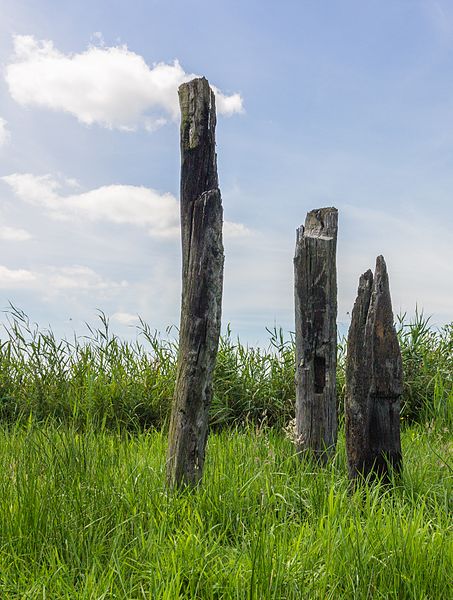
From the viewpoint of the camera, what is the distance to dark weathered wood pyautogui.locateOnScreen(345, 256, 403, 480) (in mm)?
4828

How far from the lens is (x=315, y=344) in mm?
5500

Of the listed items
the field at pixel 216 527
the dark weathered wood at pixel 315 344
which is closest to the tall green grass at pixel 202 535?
the field at pixel 216 527

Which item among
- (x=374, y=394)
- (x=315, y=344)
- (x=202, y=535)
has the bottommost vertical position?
(x=202, y=535)

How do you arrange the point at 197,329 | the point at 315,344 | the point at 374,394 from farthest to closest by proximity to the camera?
the point at 315,344
the point at 374,394
the point at 197,329

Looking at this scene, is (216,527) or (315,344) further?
(315,344)

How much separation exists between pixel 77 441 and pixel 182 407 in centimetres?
76

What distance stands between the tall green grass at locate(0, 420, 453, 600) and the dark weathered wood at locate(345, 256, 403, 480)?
0.22 m

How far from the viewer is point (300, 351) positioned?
5.54m

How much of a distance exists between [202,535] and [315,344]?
2.07 metres

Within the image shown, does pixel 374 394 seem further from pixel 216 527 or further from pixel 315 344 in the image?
pixel 216 527

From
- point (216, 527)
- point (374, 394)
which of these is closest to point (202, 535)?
point (216, 527)

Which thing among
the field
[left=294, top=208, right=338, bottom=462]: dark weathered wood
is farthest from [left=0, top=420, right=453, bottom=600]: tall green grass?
[left=294, top=208, right=338, bottom=462]: dark weathered wood

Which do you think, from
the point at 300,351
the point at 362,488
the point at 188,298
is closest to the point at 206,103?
the point at 188,298

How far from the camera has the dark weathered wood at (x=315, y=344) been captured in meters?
5.50
